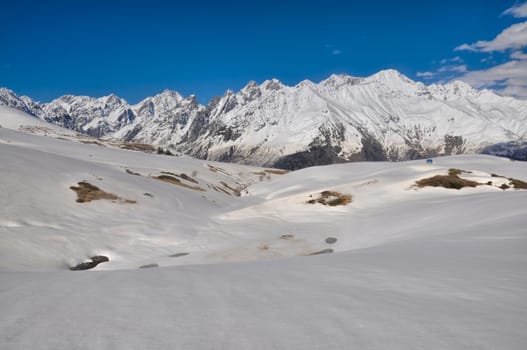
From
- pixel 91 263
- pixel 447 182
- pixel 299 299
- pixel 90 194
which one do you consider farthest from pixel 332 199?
pixel 299 299

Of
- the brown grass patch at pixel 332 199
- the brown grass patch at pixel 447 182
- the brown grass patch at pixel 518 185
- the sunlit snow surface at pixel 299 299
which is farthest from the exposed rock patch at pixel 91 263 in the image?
the brown grass patch at pixel 518 185

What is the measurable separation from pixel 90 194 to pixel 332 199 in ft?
94.9

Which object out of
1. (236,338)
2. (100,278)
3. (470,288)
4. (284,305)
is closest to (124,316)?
(236,338)

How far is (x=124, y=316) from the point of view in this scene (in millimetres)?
5176

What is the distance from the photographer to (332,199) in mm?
43062

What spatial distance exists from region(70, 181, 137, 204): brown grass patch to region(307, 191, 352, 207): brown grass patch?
2306 centimetres

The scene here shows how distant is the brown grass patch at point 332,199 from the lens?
42.0 meters

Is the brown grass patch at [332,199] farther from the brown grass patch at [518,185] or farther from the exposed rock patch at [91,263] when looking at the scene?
the exposed rock patch at [91,263]

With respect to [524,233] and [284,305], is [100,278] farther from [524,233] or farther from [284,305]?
[524,233]

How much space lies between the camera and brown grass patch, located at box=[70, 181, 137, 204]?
3385cm

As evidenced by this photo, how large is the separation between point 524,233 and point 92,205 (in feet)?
112

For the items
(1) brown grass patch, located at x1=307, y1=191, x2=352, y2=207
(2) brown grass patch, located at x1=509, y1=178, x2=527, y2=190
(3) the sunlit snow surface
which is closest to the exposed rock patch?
(3) the sunlit snow surface

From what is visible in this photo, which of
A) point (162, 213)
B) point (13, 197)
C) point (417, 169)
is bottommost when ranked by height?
point (162, 213)

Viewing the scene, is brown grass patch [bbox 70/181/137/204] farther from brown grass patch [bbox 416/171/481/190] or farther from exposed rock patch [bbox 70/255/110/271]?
brown grass patch [bbox 416/171/481/190]
